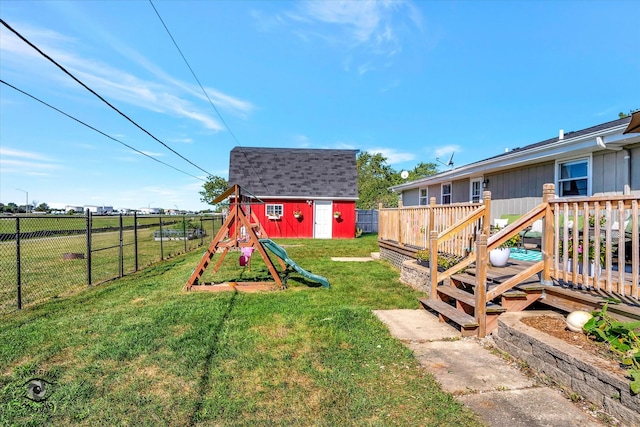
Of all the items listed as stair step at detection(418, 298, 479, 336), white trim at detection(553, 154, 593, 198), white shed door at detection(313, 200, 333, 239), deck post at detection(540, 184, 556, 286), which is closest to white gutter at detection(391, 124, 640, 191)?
white trim at detection(553, 154, 593, 198)

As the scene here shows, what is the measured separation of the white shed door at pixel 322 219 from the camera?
19250mm

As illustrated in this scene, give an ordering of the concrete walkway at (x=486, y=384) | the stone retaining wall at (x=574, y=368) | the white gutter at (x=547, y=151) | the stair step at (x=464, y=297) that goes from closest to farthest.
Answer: the stone retaining wall at (x=574, y=368), the concrete walkway at (x=486, y=384), the stair step at (x=464, y=297), the white gutter at (x=547, y=151)

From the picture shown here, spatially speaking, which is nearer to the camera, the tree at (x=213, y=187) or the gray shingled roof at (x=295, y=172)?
the gray shingled roof at (x=295, y=172)

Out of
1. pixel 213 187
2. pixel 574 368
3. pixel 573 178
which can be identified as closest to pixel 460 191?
pixel 573 178

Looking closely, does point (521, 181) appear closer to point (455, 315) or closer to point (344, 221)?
point (455, 315)

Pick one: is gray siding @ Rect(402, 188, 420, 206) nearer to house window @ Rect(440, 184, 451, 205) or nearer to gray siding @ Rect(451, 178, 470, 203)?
house window @ Rect(440, 184, 451, 205)

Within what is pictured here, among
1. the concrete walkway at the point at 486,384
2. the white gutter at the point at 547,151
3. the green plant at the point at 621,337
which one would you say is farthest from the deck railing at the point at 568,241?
the white gutter at the point at 547,151

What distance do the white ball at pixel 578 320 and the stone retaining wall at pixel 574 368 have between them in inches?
11.1

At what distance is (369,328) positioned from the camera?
4094 millimetres

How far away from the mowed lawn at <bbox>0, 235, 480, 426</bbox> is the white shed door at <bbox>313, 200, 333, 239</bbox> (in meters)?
13.7

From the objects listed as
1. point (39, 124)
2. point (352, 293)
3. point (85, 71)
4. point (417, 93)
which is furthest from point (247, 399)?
point (417, 93)

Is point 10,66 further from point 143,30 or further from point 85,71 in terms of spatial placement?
point 143,30

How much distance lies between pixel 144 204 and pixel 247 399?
35963mm

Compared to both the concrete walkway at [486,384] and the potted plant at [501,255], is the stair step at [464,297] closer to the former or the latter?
the concrete walkway at [486,384]
